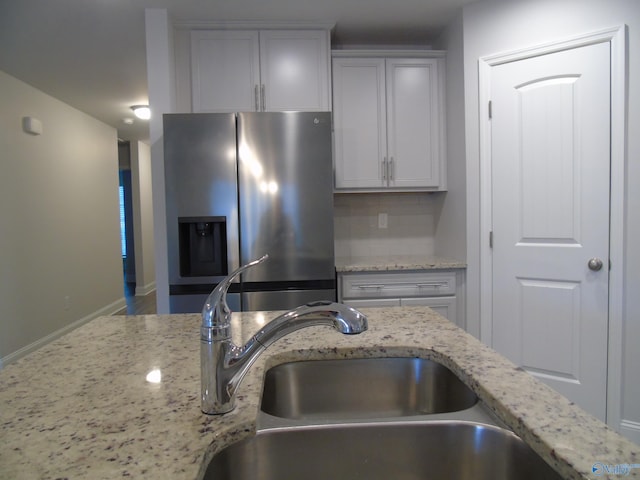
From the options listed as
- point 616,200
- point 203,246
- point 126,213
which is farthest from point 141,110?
point 616,200

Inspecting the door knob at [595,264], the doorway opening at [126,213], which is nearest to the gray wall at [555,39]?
the door knob at [595,264]

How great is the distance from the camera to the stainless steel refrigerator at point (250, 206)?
2.12 m

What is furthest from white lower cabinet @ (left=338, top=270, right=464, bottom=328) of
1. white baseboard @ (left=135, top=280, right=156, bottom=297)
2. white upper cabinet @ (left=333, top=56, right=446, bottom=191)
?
white baseboard @ (left=135, top=280, right=156, bottom=297)

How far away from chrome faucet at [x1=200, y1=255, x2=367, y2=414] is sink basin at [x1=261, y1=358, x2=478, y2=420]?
306 millimetres

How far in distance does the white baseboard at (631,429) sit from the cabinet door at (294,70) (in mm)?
2497

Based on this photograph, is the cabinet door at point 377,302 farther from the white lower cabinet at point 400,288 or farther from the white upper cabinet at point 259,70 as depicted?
the white upper cabinet at point 259,70

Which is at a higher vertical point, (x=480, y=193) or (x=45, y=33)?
(x=45, y=33)

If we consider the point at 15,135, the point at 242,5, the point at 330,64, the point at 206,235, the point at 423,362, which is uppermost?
the point at 242,5

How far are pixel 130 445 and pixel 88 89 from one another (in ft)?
13.8

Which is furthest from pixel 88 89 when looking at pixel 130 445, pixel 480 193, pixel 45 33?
pixel 130 445

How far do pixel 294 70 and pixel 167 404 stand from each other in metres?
2.36

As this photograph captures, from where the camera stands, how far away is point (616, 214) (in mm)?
1946

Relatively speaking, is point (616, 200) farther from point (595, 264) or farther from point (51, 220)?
point (51, 220)

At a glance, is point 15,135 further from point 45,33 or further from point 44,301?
point 44,301
